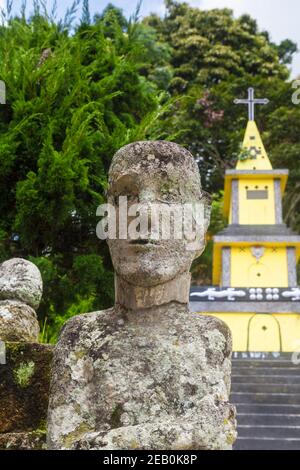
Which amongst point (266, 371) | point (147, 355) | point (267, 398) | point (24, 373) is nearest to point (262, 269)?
point (266, 371)

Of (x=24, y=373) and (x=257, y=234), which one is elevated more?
(x=257, y=234)

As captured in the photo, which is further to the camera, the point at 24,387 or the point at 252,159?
the point at 252,159

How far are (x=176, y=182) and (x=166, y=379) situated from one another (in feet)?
2.68

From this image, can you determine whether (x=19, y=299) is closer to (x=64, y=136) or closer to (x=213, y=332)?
(x=213, y=332)

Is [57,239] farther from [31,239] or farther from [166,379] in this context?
[166,379]

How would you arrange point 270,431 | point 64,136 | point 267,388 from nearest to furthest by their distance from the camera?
point 64,136 < point 270,431 < point 267,388

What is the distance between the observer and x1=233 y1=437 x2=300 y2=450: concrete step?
8.30 metres

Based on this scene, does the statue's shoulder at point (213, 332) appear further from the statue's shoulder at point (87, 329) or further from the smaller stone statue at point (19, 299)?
the smaller stone statue at point (19, 299)

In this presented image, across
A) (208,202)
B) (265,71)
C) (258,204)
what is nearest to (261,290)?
(258,204)

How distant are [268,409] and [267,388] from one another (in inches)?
32.6

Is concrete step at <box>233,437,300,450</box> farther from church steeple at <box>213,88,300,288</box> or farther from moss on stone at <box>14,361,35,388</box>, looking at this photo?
church steeple at <box>213,88,300,288</box>

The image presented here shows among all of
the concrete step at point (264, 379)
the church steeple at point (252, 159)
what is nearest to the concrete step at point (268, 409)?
the concrete step at point (264, 379)

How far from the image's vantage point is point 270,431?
8.76 meters

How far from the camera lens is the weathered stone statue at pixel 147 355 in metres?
2.43
